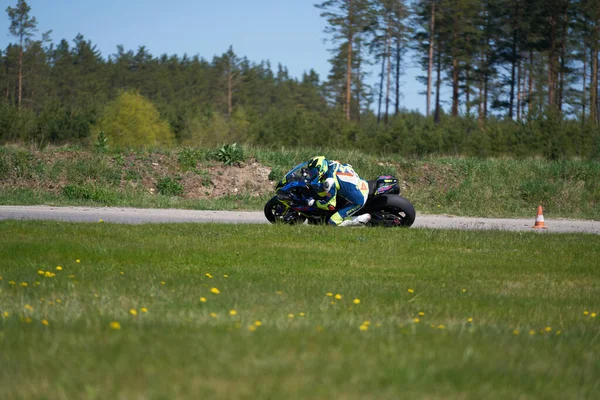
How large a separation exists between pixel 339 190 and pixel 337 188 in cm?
9

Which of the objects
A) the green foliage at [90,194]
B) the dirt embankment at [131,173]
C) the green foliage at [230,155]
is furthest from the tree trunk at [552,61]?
the green foliage at [90,194]

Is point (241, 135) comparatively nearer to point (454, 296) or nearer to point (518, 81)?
point (518, 81)

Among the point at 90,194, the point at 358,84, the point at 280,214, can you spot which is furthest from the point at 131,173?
the point at 358,84

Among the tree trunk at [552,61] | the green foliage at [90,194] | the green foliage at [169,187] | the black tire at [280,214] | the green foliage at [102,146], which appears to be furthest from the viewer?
the tree trunk at [552,61]

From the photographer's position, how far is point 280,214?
635 inches

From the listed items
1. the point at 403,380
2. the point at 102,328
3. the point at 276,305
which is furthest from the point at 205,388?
the point at 276,305

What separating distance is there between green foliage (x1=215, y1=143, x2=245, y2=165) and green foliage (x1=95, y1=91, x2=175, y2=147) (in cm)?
3781

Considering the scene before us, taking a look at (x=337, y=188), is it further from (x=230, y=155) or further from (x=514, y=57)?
(x=514, y=57)

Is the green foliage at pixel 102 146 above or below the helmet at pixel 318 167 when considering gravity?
above

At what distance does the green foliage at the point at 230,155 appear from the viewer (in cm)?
2702

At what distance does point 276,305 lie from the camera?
771 cm

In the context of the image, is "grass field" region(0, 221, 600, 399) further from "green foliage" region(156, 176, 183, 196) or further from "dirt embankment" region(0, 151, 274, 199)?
"dirt embankment" region(0, 151, 274, 199)

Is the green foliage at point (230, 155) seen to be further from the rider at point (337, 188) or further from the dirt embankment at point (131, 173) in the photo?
the rider at point (337, 188)

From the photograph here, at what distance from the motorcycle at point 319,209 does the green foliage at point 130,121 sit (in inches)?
1949
